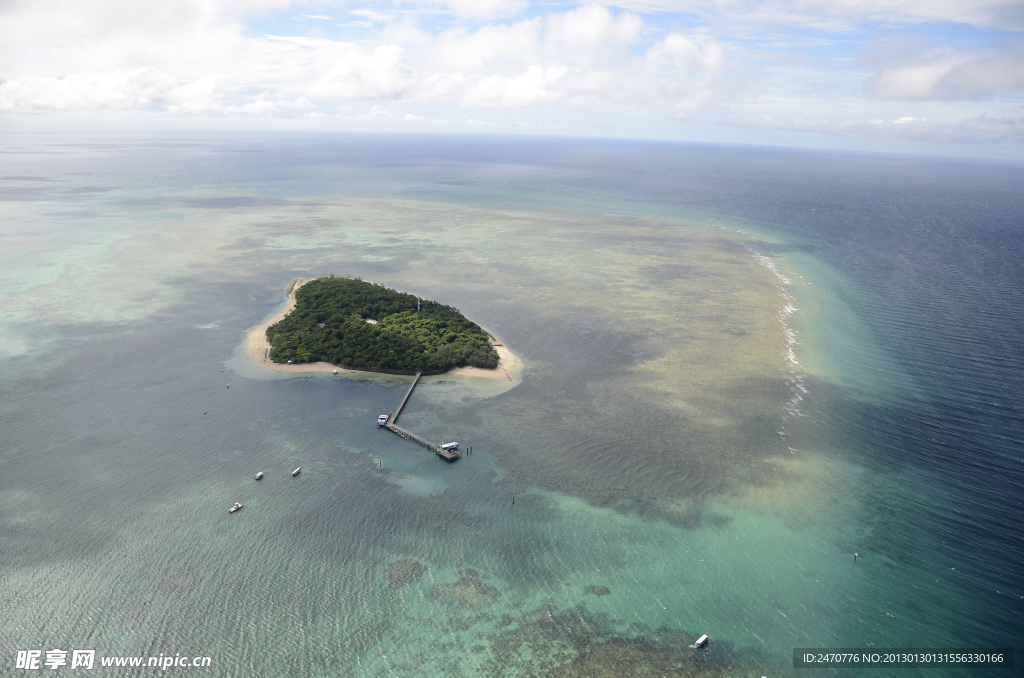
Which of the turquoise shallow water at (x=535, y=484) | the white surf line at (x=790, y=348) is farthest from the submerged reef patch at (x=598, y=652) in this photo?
the white surf line at (x=790, y=348)

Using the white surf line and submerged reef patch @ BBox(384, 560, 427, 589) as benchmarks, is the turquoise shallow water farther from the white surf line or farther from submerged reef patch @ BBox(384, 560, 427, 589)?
the white surf line

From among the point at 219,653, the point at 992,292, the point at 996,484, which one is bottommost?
the point at 219,653

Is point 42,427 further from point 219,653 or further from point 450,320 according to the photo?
point 450,320

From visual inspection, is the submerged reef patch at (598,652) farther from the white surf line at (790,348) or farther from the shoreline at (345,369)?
the shoreline at (345,369)

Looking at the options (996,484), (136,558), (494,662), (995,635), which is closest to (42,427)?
(136,558)

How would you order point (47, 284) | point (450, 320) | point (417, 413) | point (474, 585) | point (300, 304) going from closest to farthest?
point (474, 585) < point (417, 413) < point (450, 320) < point (300, 304) < point (47, 284)

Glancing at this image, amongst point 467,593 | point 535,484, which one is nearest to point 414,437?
point 535,484

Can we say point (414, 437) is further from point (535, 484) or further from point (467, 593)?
point (467, 593)
